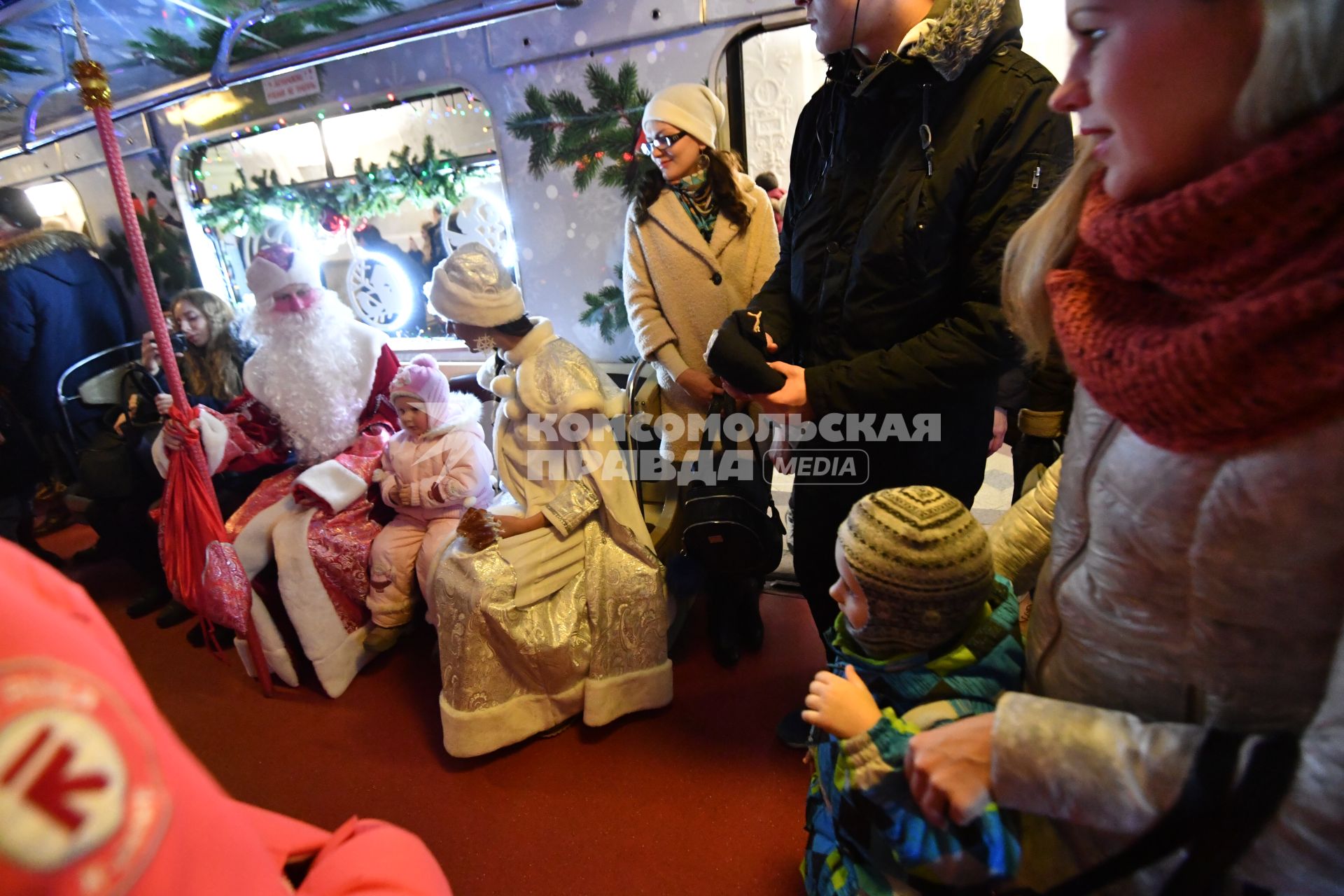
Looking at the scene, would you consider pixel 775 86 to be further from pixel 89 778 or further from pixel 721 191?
pixel 89 778

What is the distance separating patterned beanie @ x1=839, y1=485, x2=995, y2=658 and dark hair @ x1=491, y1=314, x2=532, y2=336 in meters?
1.46

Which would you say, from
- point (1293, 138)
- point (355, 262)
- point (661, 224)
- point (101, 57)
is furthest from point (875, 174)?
point (101, 57)

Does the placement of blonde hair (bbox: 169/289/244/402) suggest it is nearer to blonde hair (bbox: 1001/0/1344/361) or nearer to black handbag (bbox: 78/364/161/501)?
black handbag (bbox: 78/364/161/501)

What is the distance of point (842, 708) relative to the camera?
2.61ft

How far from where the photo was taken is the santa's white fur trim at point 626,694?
6.42 ft

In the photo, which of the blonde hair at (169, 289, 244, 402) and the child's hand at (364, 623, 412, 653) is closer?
the child's hand at (364, 623, 412, 653)

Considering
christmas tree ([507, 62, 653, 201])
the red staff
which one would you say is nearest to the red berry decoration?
christmas tree ([507, 62, 653, 201])

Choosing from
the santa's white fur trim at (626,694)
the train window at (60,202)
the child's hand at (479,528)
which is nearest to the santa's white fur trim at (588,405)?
the child's hand at (479,528)

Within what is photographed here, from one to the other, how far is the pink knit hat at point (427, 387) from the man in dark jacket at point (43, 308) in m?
2.47

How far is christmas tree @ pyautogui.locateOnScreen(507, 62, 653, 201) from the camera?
8.75 feet

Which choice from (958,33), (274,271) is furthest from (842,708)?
(274,271)

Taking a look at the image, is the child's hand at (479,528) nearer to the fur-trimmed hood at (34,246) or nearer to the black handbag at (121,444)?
the black handbag at (121,444)

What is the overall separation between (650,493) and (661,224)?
0.98 m

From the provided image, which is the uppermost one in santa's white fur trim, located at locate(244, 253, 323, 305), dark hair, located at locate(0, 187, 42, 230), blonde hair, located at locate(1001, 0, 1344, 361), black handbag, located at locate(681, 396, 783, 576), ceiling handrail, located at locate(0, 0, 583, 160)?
ceiling handrail, located at locate(0, 0, 583, 160)
